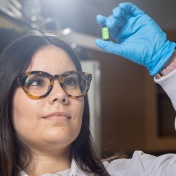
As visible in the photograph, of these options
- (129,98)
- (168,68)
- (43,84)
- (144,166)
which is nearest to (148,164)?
(144,166)

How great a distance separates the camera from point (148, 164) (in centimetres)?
136

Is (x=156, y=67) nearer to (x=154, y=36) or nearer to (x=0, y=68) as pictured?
(x=154, y=36)

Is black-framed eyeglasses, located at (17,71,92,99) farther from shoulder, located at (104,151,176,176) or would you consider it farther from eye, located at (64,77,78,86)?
shoulder, located at (104,151,176,176)

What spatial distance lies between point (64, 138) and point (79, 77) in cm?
26

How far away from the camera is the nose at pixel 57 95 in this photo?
1.31 m

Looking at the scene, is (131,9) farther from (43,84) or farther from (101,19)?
(43,84)

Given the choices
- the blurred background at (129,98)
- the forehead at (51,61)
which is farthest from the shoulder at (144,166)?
the blurred background at (129,98)

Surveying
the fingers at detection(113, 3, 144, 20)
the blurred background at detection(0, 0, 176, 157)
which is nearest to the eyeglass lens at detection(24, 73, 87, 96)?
the fingers at detection(113, 3, 144, 20)

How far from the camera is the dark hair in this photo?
1378 mm

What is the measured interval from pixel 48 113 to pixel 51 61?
20 cm

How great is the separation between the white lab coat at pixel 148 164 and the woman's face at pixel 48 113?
0.14 m

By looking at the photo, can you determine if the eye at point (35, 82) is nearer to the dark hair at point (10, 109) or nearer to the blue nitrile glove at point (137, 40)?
the dark hair at point (10, 109)

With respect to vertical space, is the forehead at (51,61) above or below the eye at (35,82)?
above

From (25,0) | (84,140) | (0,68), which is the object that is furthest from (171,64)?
(25,0)
